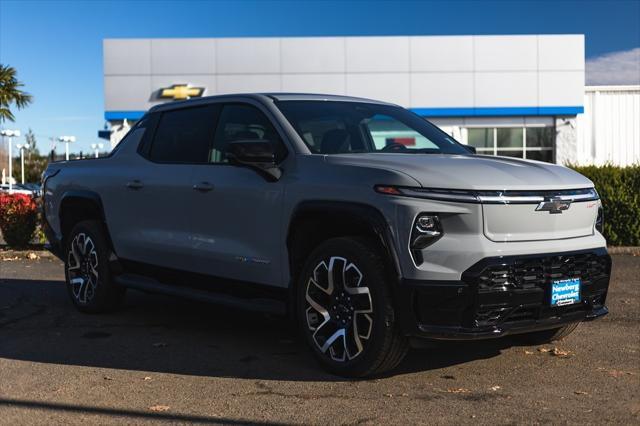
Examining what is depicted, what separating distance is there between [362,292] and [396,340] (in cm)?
34

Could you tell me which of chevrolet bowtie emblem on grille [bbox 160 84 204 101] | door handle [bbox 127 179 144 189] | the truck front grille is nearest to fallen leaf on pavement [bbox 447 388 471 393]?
the truck front grille

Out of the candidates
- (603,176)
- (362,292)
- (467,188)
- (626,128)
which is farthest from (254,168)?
(626,128)

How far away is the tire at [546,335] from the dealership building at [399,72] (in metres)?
23.5

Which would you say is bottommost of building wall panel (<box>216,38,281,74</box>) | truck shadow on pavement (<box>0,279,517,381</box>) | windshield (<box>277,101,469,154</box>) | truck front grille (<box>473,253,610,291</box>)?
truck shadow on pavement (<box>0,279,517,381</box>)

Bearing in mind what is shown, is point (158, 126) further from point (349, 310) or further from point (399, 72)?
point (399, 72)

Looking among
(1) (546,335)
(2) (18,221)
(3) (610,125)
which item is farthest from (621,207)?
(3) (610,125)

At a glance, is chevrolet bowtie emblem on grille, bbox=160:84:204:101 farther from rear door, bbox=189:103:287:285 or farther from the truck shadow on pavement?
rear door, bbox=189:103:287:285

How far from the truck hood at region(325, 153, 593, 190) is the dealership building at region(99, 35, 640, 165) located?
2411cm

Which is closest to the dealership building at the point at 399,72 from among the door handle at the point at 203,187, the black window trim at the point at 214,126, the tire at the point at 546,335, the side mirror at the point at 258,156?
the black window trim at the point at 214,126

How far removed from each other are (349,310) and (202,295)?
1527 millimetres

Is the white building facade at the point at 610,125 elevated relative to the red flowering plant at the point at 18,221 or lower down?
elevated

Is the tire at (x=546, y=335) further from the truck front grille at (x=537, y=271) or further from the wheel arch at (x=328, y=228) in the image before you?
→ the wheel arch at (x=328, y=228)

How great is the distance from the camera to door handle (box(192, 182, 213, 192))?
570 centimetres

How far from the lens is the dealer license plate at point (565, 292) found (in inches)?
180
